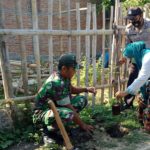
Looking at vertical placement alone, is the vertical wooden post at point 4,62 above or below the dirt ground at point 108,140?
above

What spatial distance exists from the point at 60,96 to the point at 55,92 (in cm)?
9

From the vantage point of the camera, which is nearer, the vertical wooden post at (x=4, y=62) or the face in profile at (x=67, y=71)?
the face in profile at (x=67, y=71)

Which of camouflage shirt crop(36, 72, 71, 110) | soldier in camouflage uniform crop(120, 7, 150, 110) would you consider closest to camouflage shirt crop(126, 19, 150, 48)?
soldier in camouflage uniform crop(120, 7, 150, 110)

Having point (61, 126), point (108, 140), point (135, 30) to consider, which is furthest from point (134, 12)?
point (61, 126)

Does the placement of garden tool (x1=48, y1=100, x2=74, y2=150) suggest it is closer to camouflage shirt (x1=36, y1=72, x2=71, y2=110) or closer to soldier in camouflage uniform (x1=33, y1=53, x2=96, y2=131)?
soldier in camouflage uniform (x1=33, y1=53, x2=96, y2=131)

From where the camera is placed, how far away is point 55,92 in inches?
166

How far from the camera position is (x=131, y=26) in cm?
556

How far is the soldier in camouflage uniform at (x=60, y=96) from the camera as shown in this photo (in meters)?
4.11

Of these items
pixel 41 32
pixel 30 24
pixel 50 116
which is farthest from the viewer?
pixel 30 24

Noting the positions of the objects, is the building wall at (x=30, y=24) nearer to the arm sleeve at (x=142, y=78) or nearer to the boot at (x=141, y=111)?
the boot at (x=141, y=111)

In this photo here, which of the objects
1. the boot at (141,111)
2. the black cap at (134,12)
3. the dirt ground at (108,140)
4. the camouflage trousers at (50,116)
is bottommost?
the dirt ground at (108,140)

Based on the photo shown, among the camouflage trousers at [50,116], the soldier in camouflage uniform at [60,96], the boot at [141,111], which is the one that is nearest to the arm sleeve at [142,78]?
the boot at [141,111]

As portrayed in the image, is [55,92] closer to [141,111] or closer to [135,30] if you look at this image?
[141,111]

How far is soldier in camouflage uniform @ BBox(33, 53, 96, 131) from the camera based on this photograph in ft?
13.5
